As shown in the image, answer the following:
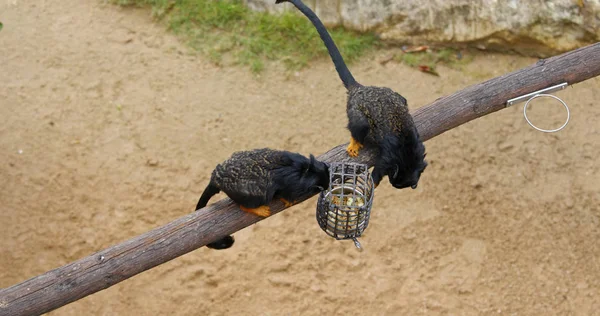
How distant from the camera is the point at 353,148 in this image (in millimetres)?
4531

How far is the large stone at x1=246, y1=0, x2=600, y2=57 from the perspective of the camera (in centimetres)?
757

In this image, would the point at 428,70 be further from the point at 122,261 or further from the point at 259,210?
the point at 122,261

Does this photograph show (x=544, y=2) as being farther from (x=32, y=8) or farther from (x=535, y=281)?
(x=32, y=8)

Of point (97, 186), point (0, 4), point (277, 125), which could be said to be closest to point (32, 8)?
point (0, 4)

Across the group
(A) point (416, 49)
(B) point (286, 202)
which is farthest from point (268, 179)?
(A) point (416, 49)

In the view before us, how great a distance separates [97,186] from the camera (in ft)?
23.2

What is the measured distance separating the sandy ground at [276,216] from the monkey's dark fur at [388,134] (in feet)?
7.31

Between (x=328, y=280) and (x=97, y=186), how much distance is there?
2.91 m

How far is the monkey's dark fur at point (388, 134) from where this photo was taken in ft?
→ 14.7

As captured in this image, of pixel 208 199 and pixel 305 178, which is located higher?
pixel 305 178

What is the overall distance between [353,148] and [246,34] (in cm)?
435

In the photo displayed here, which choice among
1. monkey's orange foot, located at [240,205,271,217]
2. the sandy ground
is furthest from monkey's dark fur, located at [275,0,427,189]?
the sandy ground

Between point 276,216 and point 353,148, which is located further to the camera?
point 276,216

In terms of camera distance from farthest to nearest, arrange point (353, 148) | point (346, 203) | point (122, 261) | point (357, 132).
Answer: point (357, 132)
point (353, 148)
point (346, 203)
point (122, 261)
